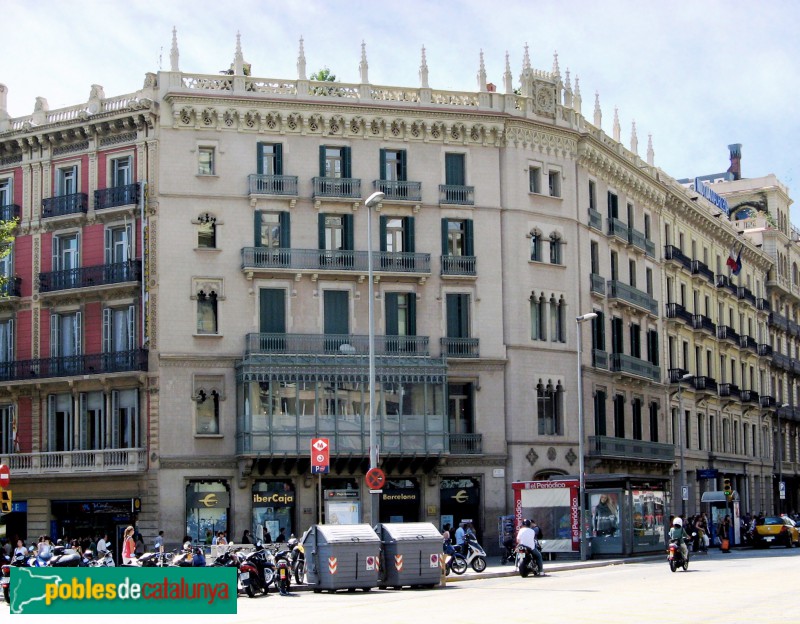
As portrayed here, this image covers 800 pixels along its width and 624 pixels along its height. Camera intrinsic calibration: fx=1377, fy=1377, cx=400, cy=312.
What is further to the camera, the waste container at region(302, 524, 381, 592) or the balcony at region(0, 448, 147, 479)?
the balcony at region(0, 448, 147, 479)

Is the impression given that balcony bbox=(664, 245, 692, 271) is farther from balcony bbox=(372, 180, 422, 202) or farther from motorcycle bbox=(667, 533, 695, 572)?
motorcycle bbox=(667, 533, 695, 572)

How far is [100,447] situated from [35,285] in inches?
285

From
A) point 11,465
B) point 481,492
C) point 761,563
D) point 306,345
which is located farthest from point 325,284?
point 761,563

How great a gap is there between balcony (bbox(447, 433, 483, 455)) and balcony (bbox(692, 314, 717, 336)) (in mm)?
23293

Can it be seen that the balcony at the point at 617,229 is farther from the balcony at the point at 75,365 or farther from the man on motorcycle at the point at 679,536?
the man on motorcycle at the point at 679,536

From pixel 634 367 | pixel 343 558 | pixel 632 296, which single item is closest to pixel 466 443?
pixel 634 367

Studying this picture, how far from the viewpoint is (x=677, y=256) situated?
70938mm

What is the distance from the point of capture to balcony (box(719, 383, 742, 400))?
77.3 m

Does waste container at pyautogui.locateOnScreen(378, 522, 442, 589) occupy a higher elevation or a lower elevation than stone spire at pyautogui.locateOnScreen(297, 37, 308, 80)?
lower

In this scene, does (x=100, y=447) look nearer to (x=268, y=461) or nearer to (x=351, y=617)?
(x=268, y=461)

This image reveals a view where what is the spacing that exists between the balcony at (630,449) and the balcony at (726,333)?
12609mm

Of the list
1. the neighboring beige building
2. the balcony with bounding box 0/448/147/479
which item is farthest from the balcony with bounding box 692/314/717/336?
the balcony with bounding box 0/448/147/479

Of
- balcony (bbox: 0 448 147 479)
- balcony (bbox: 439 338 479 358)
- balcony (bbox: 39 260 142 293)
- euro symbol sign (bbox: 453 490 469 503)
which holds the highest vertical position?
balcony (bbox: 39 260 142 293)

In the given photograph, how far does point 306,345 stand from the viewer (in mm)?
52062
